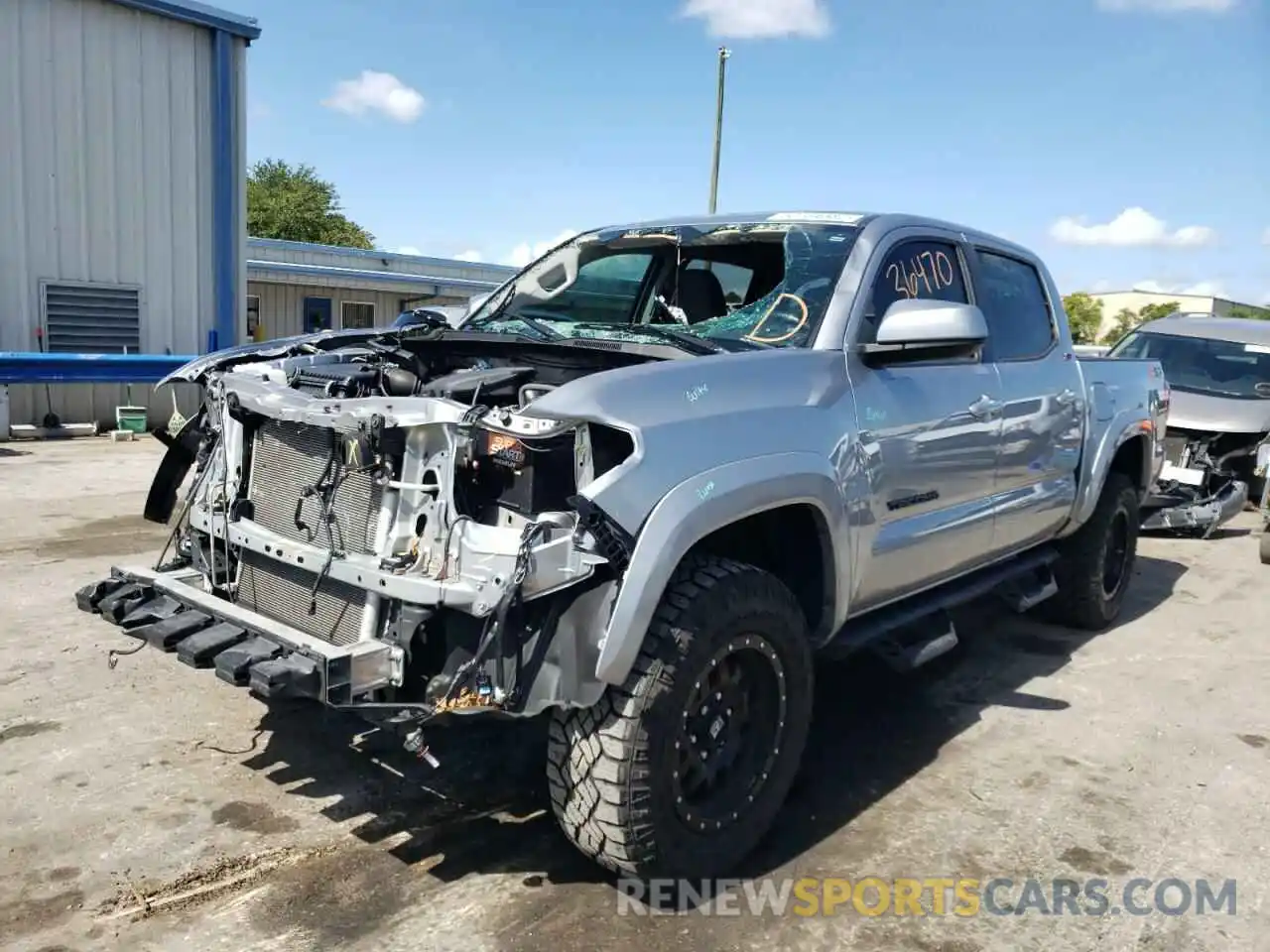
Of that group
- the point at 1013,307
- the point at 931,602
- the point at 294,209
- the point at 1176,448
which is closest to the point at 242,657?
the point at 931,602

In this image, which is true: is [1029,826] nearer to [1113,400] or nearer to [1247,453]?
[1113,400]

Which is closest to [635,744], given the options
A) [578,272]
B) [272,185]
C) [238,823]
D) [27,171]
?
[238,823]

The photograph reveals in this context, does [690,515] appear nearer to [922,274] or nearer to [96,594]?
[922,274]

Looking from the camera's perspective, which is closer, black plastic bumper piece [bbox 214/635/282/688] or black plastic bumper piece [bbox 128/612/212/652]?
black plastic bumper piece [bbox 214/635/282/688]

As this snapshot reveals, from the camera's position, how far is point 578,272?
4.75 m

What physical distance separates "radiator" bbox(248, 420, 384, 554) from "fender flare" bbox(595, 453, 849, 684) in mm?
826

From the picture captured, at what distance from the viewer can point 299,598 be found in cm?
328

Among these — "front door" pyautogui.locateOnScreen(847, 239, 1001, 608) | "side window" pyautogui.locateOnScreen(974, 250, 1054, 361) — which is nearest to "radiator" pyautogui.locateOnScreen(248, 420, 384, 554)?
"front door" pyautogui.locateOnScreen(847, 239, 1001, 608)

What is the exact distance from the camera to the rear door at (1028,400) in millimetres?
4609

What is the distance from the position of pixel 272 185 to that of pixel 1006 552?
46.1 meters

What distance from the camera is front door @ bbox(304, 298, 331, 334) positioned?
869 inches

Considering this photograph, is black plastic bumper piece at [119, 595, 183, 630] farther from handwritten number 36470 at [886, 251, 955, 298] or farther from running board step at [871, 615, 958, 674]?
handwritten number 36470 at [886, 251, 955, 298]

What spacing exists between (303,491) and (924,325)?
2130 mm

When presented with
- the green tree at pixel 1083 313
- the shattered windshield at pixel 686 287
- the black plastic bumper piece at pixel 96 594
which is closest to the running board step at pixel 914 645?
the shattered windshield at pixel 686 287
